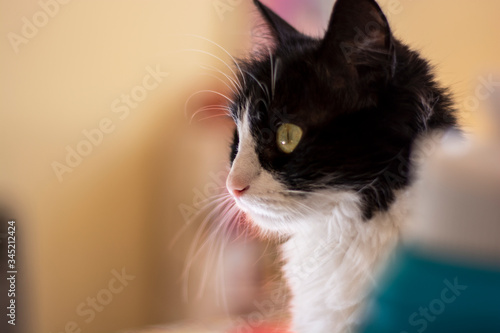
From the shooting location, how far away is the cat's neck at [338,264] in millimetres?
571

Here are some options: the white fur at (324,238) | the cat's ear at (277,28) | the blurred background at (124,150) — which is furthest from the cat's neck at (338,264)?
the blurred background at (124,150)

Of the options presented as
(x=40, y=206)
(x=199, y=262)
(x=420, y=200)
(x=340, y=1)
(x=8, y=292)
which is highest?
(x=340, y=1)

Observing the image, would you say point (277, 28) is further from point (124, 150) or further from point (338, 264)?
point (124, 150)

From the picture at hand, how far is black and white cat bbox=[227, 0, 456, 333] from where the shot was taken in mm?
592

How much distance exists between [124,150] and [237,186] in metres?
1.27

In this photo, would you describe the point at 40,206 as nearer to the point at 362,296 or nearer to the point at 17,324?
the point at 17,324

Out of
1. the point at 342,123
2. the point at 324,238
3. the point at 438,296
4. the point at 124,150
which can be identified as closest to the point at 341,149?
the point at 342,123

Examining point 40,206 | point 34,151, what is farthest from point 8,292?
point 34,151

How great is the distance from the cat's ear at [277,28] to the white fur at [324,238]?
0.18 meters

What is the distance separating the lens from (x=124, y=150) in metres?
1.86

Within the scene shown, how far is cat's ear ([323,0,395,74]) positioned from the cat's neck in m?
0.18

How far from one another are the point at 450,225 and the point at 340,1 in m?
0.31

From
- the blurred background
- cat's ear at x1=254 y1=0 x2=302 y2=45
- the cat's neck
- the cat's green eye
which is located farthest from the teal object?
the blurred background

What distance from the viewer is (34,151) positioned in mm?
1614
